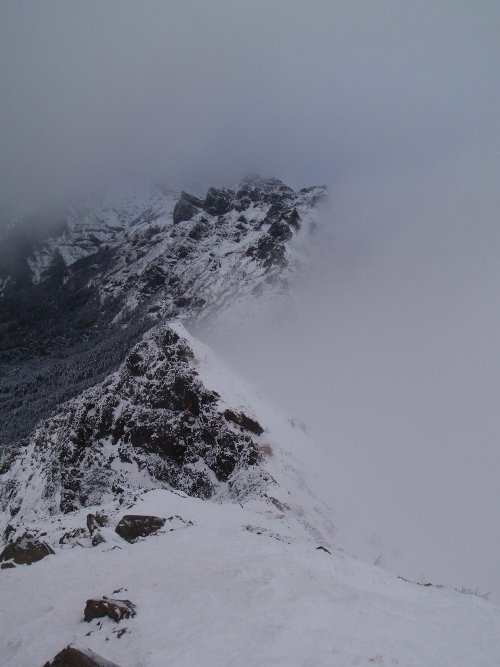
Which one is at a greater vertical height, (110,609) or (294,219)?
(294,219)

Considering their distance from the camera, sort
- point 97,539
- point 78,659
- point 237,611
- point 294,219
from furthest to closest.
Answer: point 294,219, point 97,539, point 237,611, point 78,659

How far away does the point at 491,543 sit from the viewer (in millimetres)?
35281

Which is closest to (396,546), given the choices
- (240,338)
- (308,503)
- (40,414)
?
(308,503)

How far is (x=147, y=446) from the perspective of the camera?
37.8 m

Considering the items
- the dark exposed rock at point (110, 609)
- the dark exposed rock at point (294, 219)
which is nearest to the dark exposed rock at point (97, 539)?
the dark exposed rock at point (110, 609)

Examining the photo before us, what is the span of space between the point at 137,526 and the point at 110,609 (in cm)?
804

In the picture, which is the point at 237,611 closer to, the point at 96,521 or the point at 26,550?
the point at 26,550

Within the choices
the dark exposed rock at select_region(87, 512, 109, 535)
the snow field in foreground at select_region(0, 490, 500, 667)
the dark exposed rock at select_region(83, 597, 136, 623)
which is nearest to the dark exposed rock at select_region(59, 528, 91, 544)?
the dark exposed rock at select_region(87, 512, 109, 535)

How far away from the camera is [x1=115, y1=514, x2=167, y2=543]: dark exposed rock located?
54.4ft

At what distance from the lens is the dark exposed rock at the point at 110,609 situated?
9219mm

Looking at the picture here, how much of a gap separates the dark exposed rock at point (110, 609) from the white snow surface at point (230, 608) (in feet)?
0.57

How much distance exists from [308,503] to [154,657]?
27.2 m

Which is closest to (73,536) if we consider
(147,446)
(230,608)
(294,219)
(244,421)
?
(230,608)

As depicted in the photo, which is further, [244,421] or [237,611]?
[244,421]
